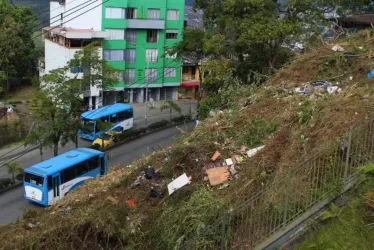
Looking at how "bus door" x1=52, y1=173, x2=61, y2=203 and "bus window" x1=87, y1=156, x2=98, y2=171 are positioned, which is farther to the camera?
"bus window" x1=87, y1=156, x2=98, y2=171

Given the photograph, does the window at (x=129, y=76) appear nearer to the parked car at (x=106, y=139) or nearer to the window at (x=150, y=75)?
the window at (x=150, y=75)

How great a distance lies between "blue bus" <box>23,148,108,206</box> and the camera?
17.4 meters

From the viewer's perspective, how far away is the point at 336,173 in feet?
22.5

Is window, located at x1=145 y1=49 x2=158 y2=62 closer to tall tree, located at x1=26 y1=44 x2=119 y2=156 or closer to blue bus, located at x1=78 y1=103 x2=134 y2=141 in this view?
blue bus, located at x1=78 y1=103 x2=134 y2=141

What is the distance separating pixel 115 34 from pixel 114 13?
151cm

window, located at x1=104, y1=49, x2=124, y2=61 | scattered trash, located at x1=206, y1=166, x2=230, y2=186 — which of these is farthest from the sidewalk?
scattered trash, located at x1=206, y1=166, x2=230, y2=186

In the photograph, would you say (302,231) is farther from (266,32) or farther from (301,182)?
(266,32)

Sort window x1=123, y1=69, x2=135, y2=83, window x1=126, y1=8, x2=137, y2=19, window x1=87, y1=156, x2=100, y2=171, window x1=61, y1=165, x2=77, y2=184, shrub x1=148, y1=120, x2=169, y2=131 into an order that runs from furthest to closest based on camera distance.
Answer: window x1=123, y1=69, x2=135, y2=83 → window x1=126, y1=8, x2=137, y2=19 → shrub x1=148, y1=120, x2=169, y2=131 → window x1=87, y1=156, x2=100, y2=171 → window x1=61, y1=165, x2=77, y2=184

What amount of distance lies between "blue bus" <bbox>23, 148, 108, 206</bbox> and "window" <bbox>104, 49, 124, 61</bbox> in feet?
54.9

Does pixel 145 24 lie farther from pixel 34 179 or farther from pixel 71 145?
pixel 34 179

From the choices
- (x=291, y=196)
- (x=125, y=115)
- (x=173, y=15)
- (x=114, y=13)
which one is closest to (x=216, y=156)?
(x=291, y=196)

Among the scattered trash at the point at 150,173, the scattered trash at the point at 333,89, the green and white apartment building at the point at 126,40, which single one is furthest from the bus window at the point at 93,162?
the green and white apartment building at the point at 126,40

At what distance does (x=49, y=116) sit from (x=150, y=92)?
58.4 ft

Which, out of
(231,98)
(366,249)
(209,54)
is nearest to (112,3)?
(209,54)
